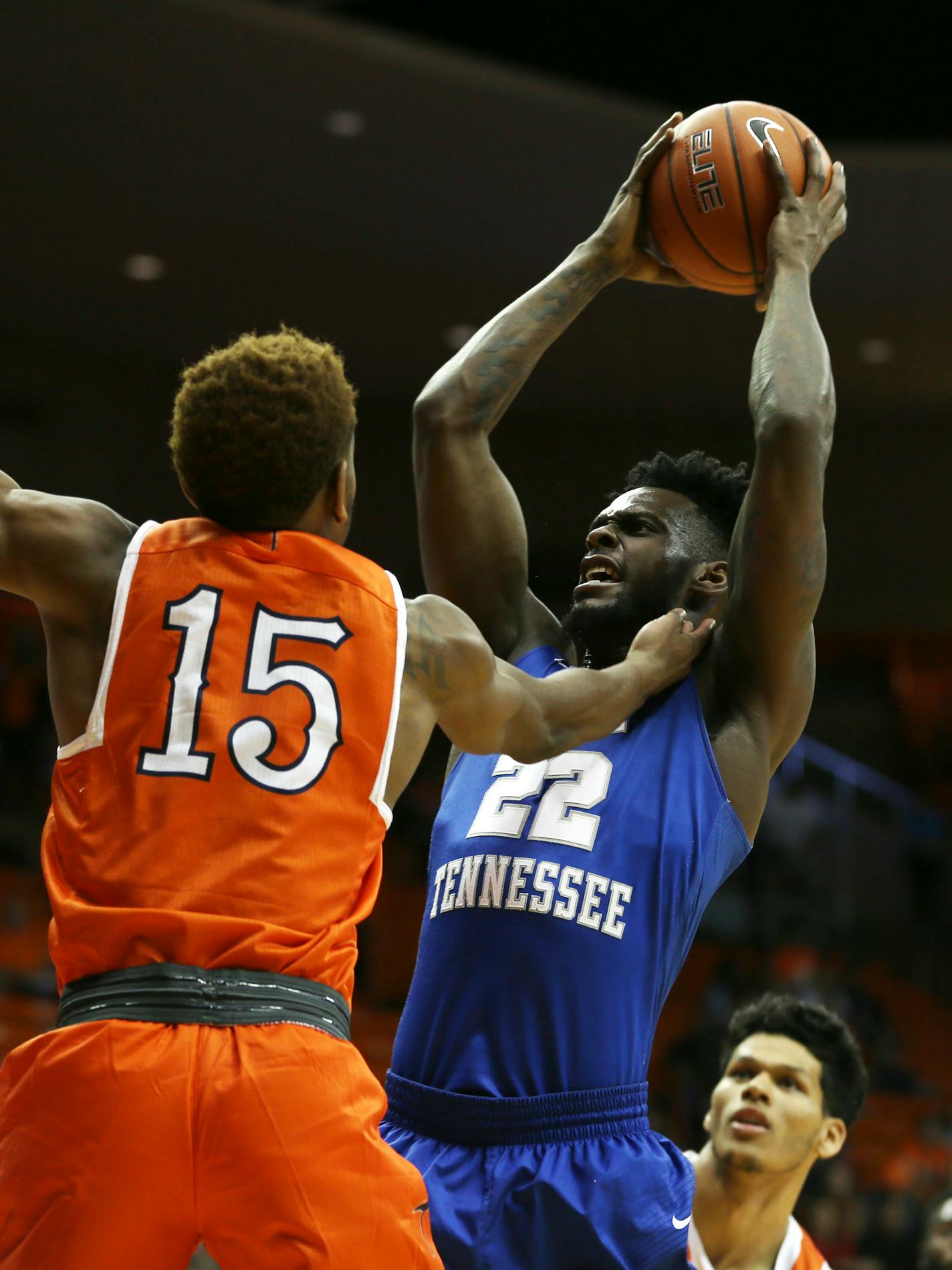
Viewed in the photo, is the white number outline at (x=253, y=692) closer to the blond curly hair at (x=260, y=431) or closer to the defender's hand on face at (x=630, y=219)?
the blond curly hair at (x=260, y=431)

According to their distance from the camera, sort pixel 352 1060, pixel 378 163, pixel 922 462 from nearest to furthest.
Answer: pixel 352 1060 < pixel 378 163 < pixel 922 462

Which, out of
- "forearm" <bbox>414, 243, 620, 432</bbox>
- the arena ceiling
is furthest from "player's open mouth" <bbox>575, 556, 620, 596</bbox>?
the arena ceiling

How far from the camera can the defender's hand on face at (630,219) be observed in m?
3.68

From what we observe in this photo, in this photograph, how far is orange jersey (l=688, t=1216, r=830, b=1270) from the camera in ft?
14.3

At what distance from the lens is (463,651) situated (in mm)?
2551

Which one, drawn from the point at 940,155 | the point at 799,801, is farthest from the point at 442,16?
the point at 799,801

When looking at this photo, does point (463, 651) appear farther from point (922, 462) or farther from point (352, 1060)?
point (922, 462)

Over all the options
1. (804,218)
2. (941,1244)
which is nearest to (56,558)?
(804,218)

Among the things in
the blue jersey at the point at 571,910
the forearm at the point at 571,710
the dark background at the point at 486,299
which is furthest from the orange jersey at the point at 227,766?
the dark background at the point at 486,299

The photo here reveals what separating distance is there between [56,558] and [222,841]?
1.60 ft

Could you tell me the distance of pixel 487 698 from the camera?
2.61 meters

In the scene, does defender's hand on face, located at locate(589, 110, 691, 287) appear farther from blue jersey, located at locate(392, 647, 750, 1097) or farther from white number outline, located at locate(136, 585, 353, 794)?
white number outline, located at locate(136, 585, 353, 794)

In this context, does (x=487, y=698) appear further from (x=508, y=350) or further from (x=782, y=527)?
(x=508, y=350)

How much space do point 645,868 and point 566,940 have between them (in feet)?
0.68
